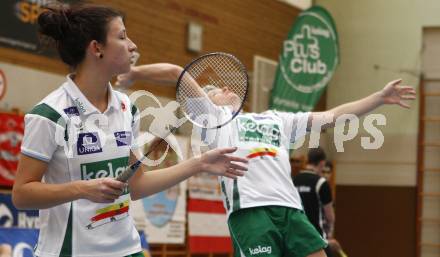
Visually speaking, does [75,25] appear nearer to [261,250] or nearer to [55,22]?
[55,22]

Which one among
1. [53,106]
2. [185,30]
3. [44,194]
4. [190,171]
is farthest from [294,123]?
[185,30]

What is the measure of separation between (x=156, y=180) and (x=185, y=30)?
8248 mm

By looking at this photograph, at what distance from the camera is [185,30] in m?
11.2

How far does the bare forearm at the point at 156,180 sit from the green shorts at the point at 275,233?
5.06 ft

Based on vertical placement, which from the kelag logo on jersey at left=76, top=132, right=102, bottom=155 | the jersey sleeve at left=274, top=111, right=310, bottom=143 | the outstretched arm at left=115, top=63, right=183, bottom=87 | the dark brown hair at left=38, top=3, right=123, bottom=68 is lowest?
the kelag logo on jersey at left=76, top=132, right=102, bottom=155

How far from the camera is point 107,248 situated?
9.41ft

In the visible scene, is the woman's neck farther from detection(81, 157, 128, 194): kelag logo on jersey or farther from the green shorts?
the green shorts

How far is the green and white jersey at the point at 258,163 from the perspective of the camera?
4.61 metres

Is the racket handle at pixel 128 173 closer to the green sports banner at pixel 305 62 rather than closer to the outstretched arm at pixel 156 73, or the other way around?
the outstretched arm at pixel 156 73

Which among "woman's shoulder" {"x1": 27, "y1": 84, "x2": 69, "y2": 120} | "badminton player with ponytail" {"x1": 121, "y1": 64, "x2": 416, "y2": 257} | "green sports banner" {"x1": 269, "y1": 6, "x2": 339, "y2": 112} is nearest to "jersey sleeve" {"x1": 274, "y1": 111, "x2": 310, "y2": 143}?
"badminton player with ponytail" {"x1": 121, "y1": 64, "x2": 416, "y2": 257}

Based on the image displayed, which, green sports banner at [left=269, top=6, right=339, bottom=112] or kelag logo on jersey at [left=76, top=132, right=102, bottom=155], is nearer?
kelag logo on jersey at [left=76, top=132, right=102, bottom=155]

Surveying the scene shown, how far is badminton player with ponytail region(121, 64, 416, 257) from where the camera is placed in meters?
4.52

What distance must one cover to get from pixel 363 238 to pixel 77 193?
12813 millimetres

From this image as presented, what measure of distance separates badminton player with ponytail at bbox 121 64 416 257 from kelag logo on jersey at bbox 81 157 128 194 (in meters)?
1.73
